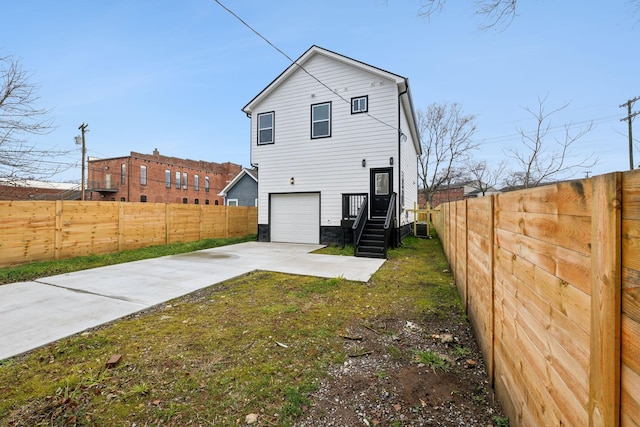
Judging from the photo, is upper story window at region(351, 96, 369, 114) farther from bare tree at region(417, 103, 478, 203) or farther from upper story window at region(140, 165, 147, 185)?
upper story window at region(140, 165, 147, 185)

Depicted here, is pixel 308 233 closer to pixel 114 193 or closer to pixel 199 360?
pixel 199 360

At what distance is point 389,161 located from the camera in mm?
10258

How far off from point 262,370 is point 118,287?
4.20m

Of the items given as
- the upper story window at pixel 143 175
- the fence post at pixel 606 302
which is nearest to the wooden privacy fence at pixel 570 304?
the fence post at pixel 606 302

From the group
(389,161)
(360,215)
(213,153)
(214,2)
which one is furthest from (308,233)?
(213,153)

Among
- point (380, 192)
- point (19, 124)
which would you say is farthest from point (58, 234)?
A: point (380, 192)

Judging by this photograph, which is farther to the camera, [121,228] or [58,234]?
Result: [121,228]

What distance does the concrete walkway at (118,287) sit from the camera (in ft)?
11.6

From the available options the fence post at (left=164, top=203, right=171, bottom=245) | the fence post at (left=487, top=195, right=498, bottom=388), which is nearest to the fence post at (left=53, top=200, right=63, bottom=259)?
the fence post at (left=164, top=203, right=171, bottom=245)

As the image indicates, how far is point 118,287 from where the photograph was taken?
5230 millimetres

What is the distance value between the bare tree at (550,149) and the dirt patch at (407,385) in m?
7.40

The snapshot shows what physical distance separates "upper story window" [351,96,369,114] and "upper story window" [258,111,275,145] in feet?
12.1

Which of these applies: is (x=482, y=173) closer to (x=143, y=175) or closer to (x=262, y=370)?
(x=262, y=370)

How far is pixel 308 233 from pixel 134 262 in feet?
20.7
